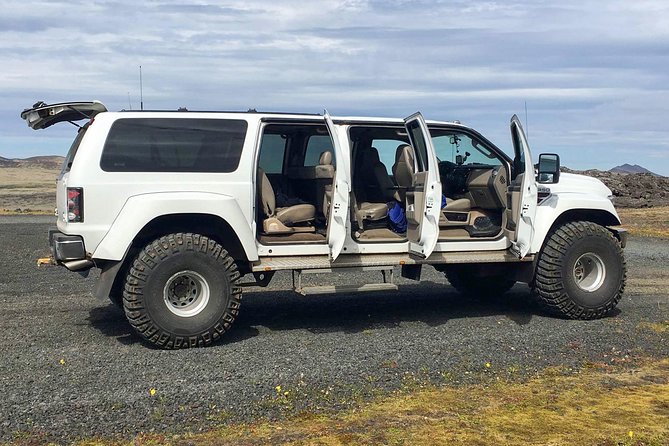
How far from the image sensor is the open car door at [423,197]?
7297 mm

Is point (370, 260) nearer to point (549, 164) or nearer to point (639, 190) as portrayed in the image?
point (549, 164)

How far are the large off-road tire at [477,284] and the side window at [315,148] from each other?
233 centimetres

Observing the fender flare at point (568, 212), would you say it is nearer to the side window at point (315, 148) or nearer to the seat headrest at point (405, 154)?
the seat headrest at point (405, 154)

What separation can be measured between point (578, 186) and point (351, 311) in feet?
9.92

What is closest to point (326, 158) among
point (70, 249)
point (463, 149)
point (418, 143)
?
point (418, 143)

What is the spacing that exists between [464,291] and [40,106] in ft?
18.8

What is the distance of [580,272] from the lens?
8336mm

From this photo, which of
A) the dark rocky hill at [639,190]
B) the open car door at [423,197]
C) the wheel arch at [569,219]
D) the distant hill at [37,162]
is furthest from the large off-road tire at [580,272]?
the distant hill at [37,162]

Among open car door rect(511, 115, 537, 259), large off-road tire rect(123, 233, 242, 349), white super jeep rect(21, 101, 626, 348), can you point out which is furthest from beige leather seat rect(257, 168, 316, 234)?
open car door rect(511, 115, 537, 259)

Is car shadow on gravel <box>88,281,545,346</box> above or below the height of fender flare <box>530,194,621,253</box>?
below

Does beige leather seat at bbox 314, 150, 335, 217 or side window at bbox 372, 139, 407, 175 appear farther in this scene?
side window at bbox 372, 139, 407, 175

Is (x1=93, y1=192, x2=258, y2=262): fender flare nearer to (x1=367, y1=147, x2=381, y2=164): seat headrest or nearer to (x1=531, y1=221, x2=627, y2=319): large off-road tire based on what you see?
(x1=367, y1=147, x2=381, y2=164): seat headrest

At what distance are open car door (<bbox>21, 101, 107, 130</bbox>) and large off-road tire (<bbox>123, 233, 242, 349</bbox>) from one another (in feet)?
5.15

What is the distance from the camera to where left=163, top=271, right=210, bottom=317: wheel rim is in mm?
6879
